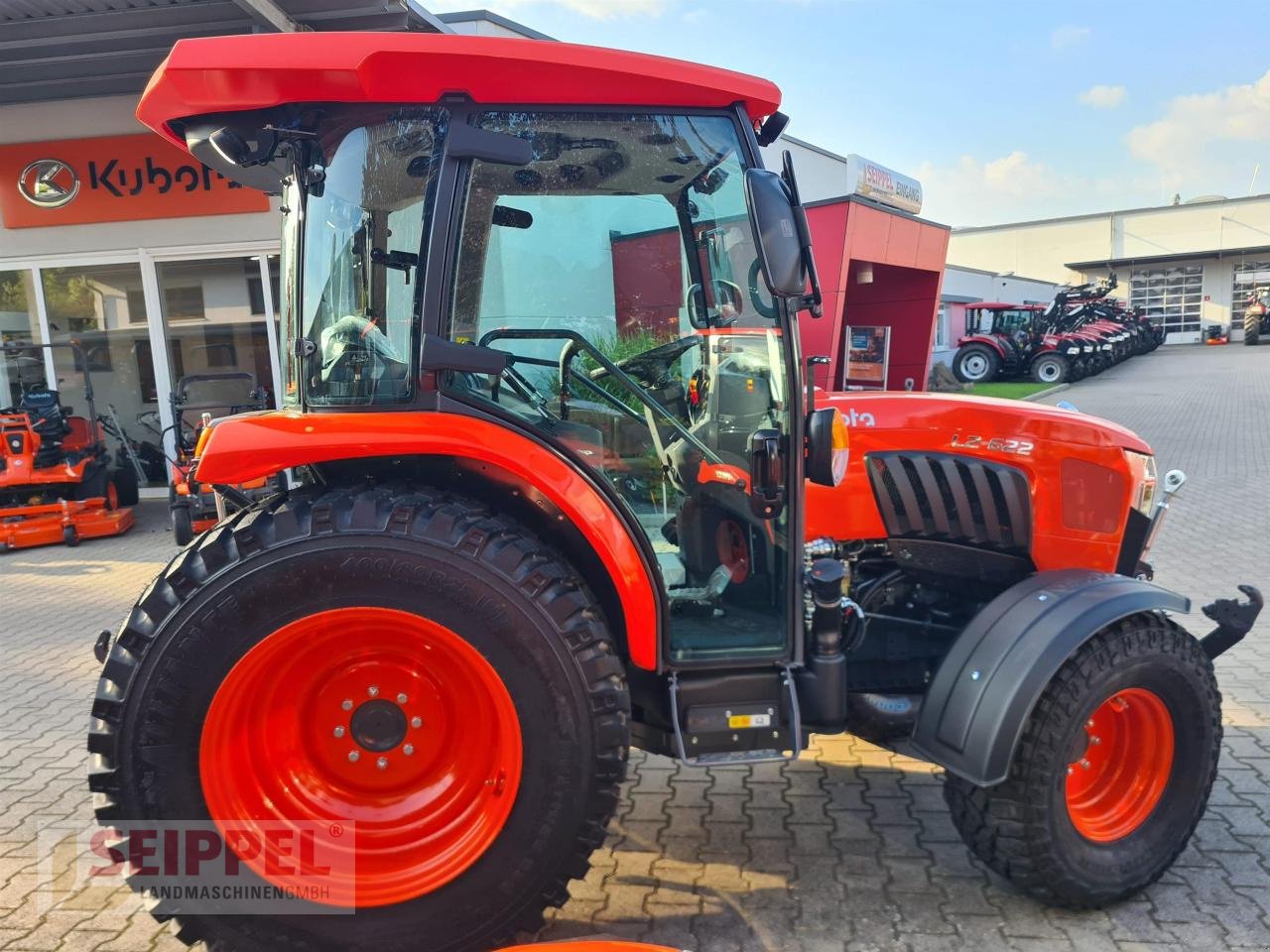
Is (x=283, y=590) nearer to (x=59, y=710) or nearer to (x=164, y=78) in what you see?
(x=164, y=78)

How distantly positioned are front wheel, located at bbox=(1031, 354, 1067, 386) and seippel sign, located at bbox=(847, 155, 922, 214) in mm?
11584

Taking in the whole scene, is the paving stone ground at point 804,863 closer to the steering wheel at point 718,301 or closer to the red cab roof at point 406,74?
the steering wheel at point 718,301

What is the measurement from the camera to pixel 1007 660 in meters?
2.42

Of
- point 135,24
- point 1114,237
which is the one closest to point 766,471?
point 135,24

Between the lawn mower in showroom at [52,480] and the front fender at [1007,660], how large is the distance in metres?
8.29

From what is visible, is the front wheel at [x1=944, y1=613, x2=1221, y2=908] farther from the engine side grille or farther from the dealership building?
the dealership building

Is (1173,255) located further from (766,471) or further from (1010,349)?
(766,471)

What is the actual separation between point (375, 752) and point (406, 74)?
1.72 meters

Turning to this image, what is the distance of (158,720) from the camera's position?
209 cm

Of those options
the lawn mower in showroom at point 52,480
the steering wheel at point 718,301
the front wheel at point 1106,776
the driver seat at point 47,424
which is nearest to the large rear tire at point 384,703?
the steering wheel at point 718,301

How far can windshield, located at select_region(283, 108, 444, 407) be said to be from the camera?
2254mm

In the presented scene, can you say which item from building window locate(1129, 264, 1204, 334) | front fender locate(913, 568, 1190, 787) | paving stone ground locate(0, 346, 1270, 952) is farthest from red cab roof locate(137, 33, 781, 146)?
building window locate(1129, 264, 1204, 334)

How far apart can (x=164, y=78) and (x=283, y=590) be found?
48.4 inches

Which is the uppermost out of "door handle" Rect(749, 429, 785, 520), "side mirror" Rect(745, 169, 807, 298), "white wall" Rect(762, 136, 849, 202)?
"white wall" Rect(762, 136, 849, 202)
